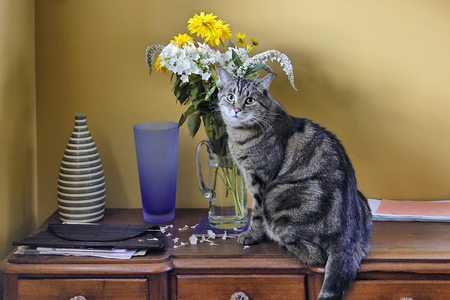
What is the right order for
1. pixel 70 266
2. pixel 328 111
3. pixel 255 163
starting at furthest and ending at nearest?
1. pixel 328 111
2. pixel 255 163
3. pixel 70 266

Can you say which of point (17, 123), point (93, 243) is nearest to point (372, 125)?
point (93, 243)

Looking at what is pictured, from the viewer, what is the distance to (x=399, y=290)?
1126 millimetres

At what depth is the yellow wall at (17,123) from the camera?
1386 mm

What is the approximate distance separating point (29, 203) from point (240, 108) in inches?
38.1

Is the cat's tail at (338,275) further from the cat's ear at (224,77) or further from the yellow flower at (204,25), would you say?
the yellow flower at (204,25)

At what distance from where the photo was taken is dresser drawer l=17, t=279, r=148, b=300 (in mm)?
1136

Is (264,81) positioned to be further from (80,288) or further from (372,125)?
(80,288)

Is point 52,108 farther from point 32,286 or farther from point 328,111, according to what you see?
point 328,111

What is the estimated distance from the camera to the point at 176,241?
1277 millimetres

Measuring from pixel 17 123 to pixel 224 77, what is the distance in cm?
81

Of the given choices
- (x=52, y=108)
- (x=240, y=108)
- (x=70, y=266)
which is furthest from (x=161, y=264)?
(x=52, y=108)

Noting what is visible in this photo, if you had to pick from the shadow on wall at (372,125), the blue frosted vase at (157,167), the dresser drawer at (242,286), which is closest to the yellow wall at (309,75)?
the shadow on wall at (372,125)

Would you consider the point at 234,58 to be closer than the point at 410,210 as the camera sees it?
Yes

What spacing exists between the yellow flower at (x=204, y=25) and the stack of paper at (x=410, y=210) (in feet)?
2.85
